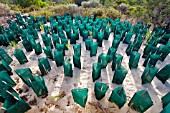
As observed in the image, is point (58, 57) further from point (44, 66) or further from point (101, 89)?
point (101, 89)

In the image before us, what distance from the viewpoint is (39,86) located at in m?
1.91

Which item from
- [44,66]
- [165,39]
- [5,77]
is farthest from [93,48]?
[165,39]

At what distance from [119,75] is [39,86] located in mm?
1268

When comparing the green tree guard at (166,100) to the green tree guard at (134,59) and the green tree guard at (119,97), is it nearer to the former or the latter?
the green tree guard at (119,97)

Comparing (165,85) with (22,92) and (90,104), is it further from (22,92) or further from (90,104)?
(22,92)

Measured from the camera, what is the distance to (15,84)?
2.27 metres

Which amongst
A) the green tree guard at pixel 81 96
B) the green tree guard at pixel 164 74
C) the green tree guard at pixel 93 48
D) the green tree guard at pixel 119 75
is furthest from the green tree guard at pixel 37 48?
the green tree guard at pixel 164 74

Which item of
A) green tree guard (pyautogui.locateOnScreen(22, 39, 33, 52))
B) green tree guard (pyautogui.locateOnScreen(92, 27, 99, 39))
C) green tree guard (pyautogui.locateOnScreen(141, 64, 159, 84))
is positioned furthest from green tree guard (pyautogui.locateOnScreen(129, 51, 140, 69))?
green tree guard (pyautogui.locateOnScreen(22, 39, 33, 52))

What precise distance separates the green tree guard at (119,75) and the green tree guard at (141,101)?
18.6 inches

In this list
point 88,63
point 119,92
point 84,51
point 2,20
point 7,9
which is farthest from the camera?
point 7,9

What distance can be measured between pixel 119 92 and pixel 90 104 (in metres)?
0.47

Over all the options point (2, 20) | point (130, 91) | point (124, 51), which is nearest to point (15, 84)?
point (130, 91)

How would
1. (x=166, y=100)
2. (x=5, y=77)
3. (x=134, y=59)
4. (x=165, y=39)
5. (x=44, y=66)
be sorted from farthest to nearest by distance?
(x=165, y=39) → (x=134, y=59) → (x=44, y=66) → (x=5, y=77) → (x=166, y=100)

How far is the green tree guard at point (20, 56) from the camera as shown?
8.87ft
